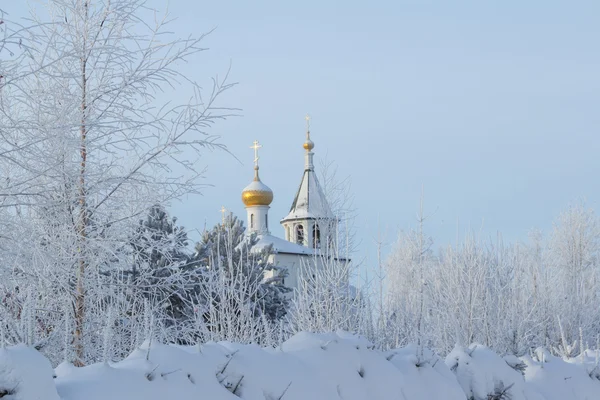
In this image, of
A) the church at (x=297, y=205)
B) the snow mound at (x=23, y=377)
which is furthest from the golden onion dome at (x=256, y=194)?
the snow mound at (x=23, y=377)

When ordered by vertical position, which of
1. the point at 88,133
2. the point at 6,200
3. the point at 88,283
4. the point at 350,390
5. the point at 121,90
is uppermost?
the point at 121,90

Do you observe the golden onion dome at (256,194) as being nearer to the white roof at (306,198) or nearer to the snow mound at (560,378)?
the white roof at (306,198)

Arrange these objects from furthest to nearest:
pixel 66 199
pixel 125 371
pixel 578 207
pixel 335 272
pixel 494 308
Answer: pixel 578 207 → pixel 494 308 → pixel 335 272 → pixel 66 199 → pixel 125 371

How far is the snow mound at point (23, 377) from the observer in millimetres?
1808

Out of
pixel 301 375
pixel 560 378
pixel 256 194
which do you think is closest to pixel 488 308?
pixel 560 378

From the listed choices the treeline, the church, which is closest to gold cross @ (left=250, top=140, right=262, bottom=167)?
the church

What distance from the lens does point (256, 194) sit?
36469mm

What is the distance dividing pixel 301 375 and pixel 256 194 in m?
33.8

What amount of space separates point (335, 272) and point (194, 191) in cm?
224

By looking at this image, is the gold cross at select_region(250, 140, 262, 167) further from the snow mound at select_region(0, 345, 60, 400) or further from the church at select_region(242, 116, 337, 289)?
the snow mound at select_region(0, 345, 60, 400)

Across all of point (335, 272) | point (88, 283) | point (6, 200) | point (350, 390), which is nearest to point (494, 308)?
point (335, 272)

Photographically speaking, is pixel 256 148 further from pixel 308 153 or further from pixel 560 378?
pixel 560 378

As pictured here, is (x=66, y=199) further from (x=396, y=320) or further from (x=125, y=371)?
(x=125, y=371)

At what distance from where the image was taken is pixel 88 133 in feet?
20.6
